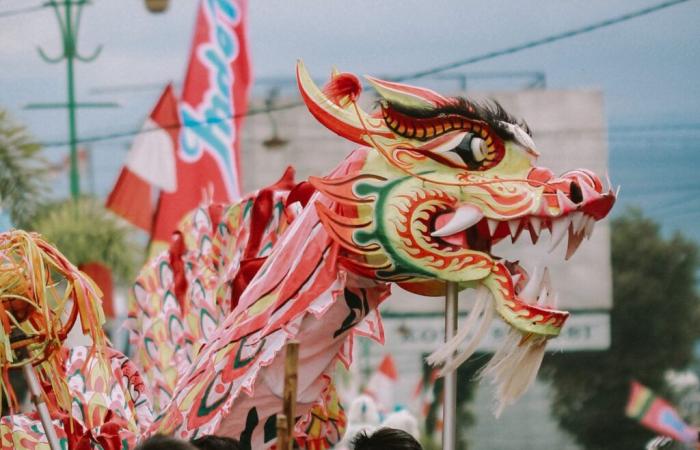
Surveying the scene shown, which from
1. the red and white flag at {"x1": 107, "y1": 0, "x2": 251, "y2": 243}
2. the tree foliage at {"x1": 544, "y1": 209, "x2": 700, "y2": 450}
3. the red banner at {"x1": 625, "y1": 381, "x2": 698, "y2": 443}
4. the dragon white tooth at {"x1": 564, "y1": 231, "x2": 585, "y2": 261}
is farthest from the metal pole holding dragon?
the tree foliage at {"x1": 544, "y1": 209, "x2": 700, "y2": 450}

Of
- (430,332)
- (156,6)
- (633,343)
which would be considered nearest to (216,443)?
(156,6)

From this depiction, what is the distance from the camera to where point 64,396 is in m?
A: 5.50

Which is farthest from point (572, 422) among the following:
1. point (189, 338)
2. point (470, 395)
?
point (189, 338)

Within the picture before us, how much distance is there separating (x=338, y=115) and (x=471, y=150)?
450 millimetres

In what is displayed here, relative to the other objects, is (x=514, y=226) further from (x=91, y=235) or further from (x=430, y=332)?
(x=430, y=332)

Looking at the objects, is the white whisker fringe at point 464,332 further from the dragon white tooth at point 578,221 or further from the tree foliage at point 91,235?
the tree foliage at point 91,235

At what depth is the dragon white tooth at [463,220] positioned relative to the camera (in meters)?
5.12

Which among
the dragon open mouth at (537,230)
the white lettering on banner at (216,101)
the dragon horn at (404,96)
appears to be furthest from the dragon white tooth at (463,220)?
the white lettering on banner at (216,101)

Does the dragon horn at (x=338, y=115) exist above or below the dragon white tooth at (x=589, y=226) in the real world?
above

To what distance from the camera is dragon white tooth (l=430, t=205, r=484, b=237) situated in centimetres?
512

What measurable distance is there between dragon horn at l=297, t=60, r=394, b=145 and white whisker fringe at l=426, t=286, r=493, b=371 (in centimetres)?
59

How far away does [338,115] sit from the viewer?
5395 millimetres

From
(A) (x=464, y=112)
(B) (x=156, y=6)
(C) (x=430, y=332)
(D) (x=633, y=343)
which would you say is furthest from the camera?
(C) (x=430, y=332)

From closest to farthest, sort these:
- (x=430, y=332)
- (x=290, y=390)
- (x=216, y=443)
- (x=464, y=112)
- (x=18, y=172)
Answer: (x=290, y=390) → (x=216, y=443) → (x=464, y=112) → (x=18, y=172) → (x=430, y=332)
